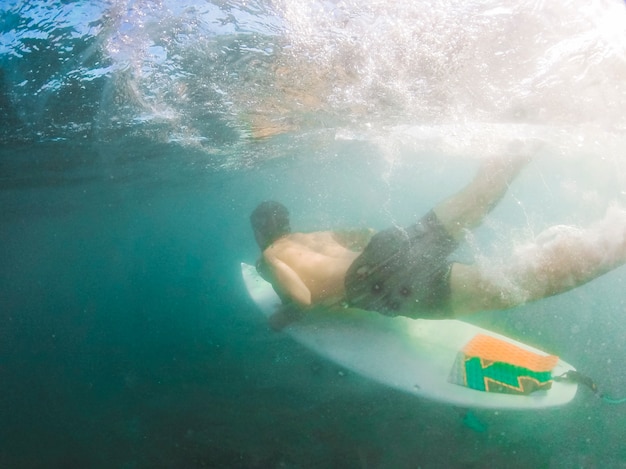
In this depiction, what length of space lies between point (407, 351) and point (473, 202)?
3775 mm

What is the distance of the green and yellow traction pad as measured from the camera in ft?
21.1

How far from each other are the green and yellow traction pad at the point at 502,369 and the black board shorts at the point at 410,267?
Answer: 87.1 inches

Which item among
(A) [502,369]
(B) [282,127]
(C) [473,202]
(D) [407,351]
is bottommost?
(D) [407,351]

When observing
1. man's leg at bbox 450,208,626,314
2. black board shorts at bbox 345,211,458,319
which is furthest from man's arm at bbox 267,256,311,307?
man's leg at bbox 450,208,626,314

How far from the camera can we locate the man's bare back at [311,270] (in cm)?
540

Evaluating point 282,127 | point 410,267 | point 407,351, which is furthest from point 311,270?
point 282,127

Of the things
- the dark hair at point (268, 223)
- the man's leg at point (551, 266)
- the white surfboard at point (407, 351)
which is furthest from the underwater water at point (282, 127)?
the dark hair at point (268, 223)

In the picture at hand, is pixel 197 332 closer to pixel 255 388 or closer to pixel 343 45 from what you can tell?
pixel 255 388

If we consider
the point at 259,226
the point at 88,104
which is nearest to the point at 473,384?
the point at 259,226

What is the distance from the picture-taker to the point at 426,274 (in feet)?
16.2

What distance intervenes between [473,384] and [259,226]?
15.3ft

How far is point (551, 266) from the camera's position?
157 inches

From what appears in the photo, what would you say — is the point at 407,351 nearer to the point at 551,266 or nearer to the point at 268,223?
the point at 268,223

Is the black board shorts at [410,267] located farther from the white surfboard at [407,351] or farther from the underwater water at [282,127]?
the white surfboard at [407,351]
